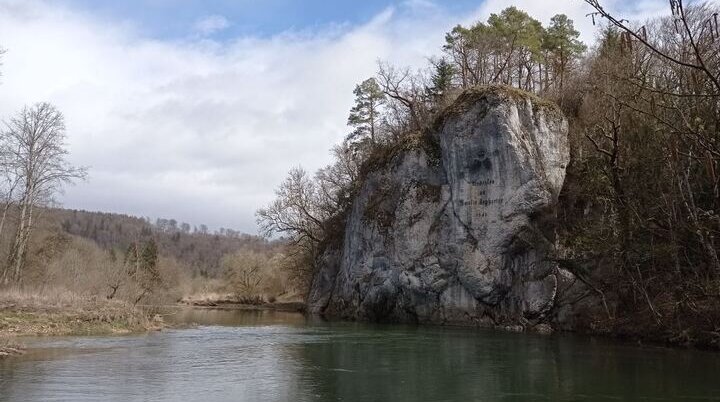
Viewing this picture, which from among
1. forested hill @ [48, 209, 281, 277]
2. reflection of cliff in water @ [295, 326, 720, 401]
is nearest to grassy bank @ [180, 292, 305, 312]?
reflection of cliff in water @ [295, 326, 720, 401]

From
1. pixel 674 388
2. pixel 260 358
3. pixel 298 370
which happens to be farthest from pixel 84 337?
pixel 674 388

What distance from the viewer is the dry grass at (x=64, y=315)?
24.7 meters

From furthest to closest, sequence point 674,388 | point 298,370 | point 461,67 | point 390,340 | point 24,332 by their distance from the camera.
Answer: point 461,67 → point 390,340 → point 24,332 → point 298,370 → point 674,388

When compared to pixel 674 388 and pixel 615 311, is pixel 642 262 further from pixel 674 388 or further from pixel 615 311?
pixel 674 388

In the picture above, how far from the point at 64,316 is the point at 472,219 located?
73.5ft

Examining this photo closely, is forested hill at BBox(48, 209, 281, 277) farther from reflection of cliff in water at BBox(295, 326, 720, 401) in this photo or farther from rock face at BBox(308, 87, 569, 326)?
reflection of cliff in water at BBox(295, 326, 720, 401)

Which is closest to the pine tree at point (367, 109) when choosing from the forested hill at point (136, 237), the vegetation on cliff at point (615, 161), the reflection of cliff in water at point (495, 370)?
the vegetation on cliff at point (615, 161)

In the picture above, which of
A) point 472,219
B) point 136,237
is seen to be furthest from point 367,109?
point 136,237

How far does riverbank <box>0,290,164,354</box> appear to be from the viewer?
24625 millimetres

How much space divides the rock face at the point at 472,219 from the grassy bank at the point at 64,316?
15.9 m

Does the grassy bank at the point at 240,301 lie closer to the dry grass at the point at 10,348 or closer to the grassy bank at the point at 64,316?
the grassy bank at the point at 64,316

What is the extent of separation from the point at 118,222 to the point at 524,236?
17068 cm

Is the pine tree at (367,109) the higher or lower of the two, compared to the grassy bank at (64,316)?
higher

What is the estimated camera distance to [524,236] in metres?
34.2
